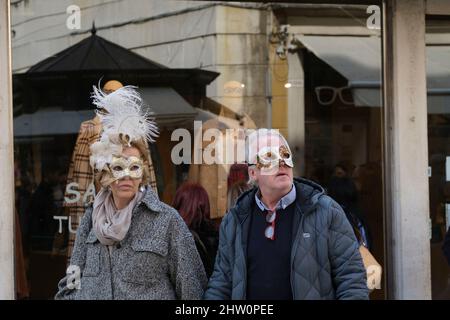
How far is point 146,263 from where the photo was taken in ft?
10.2

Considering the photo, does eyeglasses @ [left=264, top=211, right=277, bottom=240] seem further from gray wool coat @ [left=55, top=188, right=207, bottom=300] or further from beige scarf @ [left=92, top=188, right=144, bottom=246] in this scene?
beige scarf @ [left=92, top=188, right=144, bottom=246]

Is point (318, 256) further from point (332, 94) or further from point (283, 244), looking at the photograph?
point (332, 94)

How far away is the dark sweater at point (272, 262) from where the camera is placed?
2998 mm

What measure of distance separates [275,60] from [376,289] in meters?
1.99

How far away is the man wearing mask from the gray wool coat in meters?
0.14

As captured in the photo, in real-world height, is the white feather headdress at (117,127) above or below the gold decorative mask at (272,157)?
above

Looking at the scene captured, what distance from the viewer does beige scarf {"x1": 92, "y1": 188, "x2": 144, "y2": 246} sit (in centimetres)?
309

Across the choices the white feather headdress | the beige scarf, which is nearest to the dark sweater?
the beige scarf

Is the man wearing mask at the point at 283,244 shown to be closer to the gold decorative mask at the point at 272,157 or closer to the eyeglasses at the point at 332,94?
the gold decorative mask at the point at 272,157

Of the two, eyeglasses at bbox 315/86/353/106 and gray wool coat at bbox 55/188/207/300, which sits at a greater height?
eyeglasses at bbox 315/86/353/106

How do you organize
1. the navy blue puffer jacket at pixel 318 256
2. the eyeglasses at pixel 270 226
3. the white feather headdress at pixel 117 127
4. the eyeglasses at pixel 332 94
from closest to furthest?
the navy blue puffer jacket at pixel 318 256
the eyeglasses at pixel 270 226
the white feather headdress at pixel 117 127
the eyeglasses at pixel 332 94

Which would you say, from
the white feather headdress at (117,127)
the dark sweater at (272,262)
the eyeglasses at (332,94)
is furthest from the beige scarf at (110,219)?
the eyeglasses at (332,94)

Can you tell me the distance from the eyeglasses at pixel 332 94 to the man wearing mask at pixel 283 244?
7.50ft
